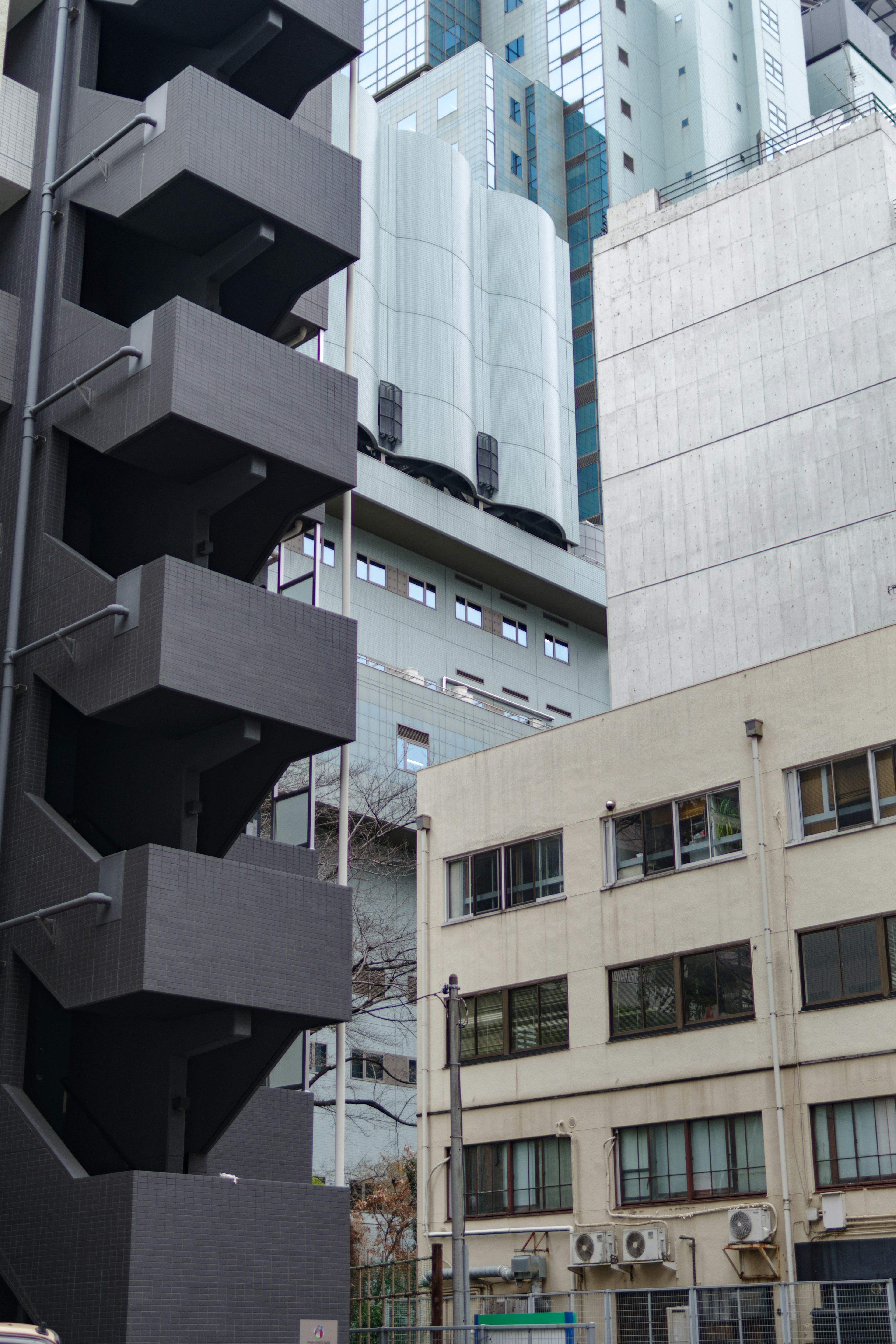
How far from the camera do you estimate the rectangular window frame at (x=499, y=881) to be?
3441cm

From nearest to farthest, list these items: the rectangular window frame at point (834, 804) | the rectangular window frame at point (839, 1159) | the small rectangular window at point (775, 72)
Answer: the rectangular window frame at point (839, 1159)
the rectangular window frame at point (834, 804)
the small rectangular window at point (775, 72)

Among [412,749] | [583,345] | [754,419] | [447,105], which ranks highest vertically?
[447,105]

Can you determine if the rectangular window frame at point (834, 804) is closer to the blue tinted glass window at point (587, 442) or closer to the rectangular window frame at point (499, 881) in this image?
the rectangular window frame at point (499, 881)

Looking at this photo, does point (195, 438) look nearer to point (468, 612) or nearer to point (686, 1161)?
point (686, 1161)

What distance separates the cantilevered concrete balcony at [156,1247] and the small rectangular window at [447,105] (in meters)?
84.1

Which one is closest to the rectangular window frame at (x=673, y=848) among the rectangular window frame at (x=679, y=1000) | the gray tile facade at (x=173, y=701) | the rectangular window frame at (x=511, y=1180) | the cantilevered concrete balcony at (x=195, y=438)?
the rectangular window frame at (x=679, y=1000)

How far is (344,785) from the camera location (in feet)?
71.9

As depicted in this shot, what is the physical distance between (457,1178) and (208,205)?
54.1 feet

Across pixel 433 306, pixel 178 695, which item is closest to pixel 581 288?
pixel 433 306

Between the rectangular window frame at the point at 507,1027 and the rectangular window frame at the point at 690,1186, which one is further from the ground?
the rectangular window frame at the point at 507,1027

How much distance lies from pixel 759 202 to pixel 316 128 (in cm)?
1989

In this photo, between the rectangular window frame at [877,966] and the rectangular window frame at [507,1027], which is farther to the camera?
the rectangular window frame at [507,1027]

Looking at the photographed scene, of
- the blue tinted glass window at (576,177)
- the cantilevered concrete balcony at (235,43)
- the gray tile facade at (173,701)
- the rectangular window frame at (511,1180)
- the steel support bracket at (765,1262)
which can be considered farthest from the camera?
the blue tinted glass window at (576,177)

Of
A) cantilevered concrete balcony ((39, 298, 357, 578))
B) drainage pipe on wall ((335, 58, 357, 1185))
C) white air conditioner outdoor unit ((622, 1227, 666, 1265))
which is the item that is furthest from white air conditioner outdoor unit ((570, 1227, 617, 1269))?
cantilevered concrete balcony ((39, 298, 357, 578))
